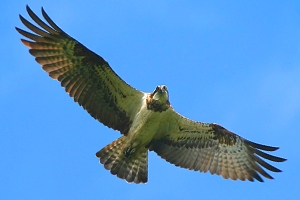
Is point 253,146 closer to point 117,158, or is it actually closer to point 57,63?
point 117,158

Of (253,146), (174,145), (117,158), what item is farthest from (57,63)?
(253,146)

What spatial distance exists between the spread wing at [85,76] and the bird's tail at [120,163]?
18.3 inches

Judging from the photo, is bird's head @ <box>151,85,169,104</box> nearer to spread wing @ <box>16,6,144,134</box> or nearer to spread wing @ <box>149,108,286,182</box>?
spread wing @ <box>16,6,144,134</box>

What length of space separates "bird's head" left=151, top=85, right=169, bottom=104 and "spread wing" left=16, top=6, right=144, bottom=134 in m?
0.56

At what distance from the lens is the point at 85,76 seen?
1267 cm

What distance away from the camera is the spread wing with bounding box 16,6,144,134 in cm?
1230

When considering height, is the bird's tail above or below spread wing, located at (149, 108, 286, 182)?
below

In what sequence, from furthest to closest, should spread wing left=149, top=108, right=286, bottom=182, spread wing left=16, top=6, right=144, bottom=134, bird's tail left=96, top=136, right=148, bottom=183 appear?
spread wing left=149, top=108, right=286, bottom=182
bird's tail left=96, top=136, right=148, bottom=183
spread wing left=16, top=6, right=144, bottom=134

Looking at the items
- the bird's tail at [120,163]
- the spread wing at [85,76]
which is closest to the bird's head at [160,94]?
the spread wing at [85,76]

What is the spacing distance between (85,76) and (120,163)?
234 centimetres

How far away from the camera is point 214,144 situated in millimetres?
13641

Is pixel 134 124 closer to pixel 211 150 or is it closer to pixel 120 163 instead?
pixel 120 163

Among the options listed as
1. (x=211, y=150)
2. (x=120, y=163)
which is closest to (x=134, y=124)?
(x=120, y=163)

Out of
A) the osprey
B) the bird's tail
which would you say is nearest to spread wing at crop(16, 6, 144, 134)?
the osprey
